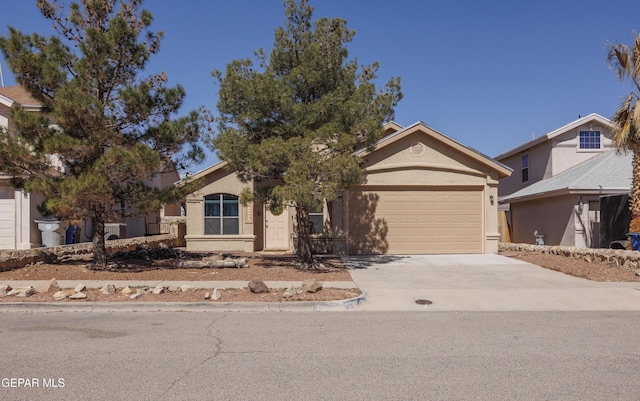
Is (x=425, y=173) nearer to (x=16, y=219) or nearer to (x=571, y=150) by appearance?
(x=571, y=150)

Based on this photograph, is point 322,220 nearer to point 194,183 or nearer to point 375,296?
point 194,183

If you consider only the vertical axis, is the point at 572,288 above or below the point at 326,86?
below

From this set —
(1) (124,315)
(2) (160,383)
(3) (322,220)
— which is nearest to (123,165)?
(1) (124,315)

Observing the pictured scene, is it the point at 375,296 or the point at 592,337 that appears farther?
the point at 375,296

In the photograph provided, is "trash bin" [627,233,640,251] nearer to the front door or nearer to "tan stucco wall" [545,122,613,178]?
"tan stucco wall" [545,122,613,178]

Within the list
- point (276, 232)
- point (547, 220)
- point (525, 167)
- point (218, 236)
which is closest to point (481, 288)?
point (276, 232)

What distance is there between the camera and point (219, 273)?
1233 centimetres

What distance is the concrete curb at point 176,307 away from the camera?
8773 mm

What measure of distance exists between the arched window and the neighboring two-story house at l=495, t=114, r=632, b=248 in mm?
12748

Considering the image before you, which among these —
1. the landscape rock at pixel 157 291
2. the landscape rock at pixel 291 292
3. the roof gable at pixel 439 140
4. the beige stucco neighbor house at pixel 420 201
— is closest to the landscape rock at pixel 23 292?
the landscape rock at pixel 157 291

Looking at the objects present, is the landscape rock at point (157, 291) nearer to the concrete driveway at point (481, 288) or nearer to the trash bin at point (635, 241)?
the concrete driveway at point (481, 288)

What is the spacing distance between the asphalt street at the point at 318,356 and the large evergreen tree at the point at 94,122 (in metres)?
4.07

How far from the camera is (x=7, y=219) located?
17453 mm

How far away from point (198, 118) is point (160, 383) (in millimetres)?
9027
